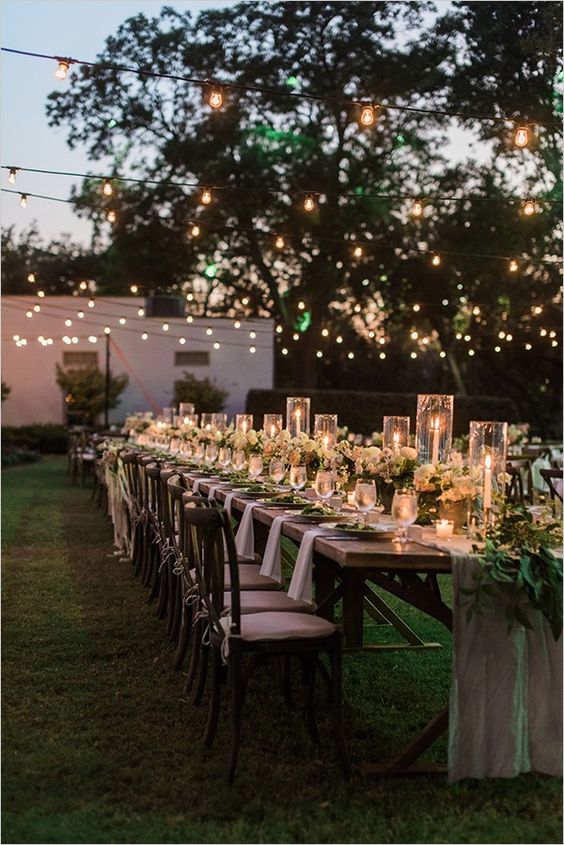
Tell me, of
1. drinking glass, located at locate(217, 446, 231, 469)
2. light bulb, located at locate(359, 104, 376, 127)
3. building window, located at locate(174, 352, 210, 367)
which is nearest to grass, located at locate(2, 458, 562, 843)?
drinking glass, located at locate(217, 446, 231, 469)

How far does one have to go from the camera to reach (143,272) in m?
29.2

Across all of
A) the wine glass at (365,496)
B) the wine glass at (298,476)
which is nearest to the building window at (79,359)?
the wine glass at (298,476)

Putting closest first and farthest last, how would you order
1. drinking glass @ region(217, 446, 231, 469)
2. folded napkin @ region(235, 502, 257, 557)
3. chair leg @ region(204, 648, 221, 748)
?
1. chair leg @ region(204, 648, 221, 748)
2. folded napkin @ region(235, 502, 257, 557)
3. drinking glass @ region(217, 446, 231, 469)

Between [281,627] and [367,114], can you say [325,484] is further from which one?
[367,114]

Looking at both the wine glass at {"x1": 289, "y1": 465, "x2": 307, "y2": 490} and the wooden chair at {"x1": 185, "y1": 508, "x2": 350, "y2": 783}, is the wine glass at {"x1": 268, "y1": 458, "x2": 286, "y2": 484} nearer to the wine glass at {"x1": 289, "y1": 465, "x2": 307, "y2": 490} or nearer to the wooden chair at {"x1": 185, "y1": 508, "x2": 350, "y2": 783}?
the wine glass at {"x1": 289, "y1": 465, "x2": 307, "y2": 490}

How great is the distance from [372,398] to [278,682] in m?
20.5

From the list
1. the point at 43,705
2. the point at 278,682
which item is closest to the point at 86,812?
the point at 43,705

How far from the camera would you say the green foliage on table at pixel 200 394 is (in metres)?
26.6

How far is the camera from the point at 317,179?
2708 centimetres

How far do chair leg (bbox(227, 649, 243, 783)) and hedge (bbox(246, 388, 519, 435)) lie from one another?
20639 millimetres

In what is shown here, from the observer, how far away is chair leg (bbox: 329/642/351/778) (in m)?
4.11

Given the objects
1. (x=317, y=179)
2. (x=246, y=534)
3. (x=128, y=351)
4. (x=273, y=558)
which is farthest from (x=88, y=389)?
(x=273, y=558)

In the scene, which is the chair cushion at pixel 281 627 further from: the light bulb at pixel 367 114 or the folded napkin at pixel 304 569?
the light bulb at pixel 367 114

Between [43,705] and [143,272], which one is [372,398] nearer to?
[143,272]
